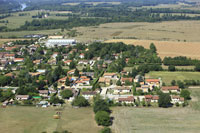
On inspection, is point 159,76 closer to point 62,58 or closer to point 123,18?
point 62,58

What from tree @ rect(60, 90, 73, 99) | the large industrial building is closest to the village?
tree @ rect(60, 90, 73, 99)

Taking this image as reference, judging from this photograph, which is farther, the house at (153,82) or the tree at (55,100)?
the house at (153,82)

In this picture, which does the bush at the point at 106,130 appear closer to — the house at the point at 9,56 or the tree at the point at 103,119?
the tree at the point at 103,119

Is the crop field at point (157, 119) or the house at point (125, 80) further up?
the house at point (125, 80)

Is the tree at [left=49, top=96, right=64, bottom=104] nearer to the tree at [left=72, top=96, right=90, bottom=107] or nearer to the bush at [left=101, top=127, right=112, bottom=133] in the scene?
the tree at [left=72, top=96, right=90, bottom=107]

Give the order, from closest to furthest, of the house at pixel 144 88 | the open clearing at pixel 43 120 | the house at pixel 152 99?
the open clearing at pixel 43 120 → the house at pixel 152 99 → the house at pixel 144 88

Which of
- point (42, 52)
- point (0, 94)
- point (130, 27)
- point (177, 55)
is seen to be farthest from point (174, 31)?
point (0, 94)

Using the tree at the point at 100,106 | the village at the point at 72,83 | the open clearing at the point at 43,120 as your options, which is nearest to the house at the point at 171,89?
the village at the point at 72,83
